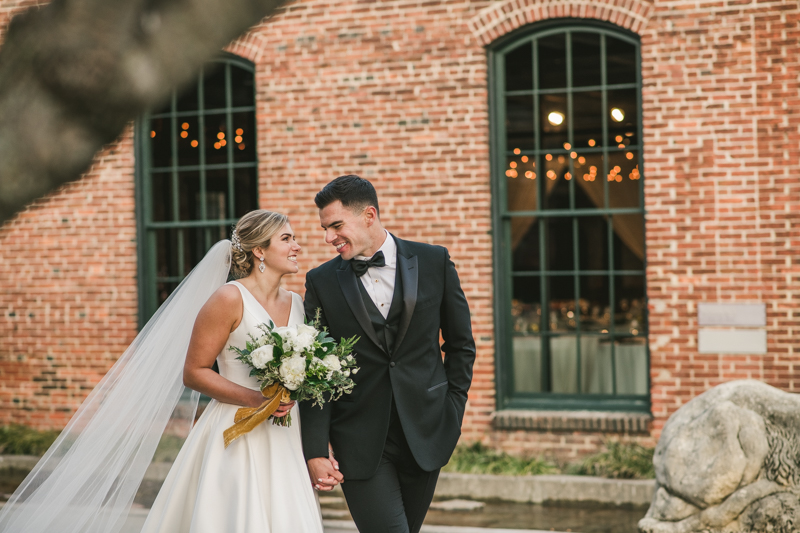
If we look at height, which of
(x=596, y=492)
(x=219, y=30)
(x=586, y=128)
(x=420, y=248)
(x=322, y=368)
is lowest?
(x=596, y=492)

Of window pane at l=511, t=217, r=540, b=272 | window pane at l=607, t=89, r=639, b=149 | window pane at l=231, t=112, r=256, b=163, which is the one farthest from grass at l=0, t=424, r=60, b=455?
window pane at l=607, t=89, r=639, b=149

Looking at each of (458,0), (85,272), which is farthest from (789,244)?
(85,272)

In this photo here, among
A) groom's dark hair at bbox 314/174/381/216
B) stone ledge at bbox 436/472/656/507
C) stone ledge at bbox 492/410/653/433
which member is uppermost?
groom's dark hair at bbox 314/174/381/216

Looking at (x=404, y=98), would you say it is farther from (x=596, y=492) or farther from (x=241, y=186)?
(x=596, y=492)

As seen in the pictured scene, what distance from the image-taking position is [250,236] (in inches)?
171

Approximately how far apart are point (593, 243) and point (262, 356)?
5457 mm

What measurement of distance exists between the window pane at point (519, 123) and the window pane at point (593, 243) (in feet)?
3.26

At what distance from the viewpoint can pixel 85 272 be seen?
9.91 metres

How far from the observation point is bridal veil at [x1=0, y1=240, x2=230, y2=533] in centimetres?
462

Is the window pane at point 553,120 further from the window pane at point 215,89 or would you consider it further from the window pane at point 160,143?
the window pane at point 160,143

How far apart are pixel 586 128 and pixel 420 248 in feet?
16.1

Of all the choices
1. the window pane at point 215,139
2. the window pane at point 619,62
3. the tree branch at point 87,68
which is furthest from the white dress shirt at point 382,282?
the window pane at point 215,139

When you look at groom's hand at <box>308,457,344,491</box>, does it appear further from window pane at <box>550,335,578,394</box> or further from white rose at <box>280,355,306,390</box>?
window pane at <box>550,335,578,394</box>

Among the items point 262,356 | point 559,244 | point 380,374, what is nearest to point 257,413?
point 262,356
